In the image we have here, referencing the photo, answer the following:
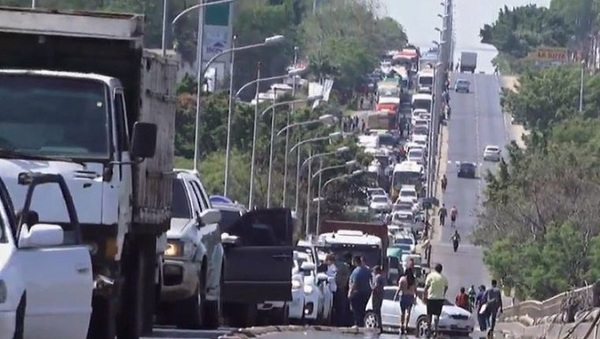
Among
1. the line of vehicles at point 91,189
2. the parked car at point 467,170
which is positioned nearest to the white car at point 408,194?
the parked car at point 467,170

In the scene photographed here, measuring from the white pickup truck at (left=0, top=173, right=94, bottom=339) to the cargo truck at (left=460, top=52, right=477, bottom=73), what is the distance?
179 meters

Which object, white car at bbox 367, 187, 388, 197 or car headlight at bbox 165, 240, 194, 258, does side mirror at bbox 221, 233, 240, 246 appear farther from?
white car at bbox 367, 187, 388, 197

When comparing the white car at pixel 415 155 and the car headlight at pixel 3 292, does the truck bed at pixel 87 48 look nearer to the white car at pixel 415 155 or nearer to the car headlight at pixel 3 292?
the car headlight at pixel 3 292

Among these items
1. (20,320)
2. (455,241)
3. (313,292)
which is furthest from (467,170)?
(20,320)

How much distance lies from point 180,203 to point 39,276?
892cm

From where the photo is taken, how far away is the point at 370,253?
55.0 metres

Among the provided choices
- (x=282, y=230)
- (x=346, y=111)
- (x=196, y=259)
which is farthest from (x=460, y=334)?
(x=346, y=111)

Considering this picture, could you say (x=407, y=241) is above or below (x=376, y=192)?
below

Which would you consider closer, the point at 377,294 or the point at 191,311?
the point at 191,311

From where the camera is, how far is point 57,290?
14641 mm

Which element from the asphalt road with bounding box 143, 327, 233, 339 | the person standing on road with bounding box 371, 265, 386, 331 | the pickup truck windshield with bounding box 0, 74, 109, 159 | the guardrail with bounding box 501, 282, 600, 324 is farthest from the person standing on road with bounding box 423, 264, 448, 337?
the pickup truck windshield with bounding box 0, 74, 109, 159

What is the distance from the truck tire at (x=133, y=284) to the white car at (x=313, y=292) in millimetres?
13513

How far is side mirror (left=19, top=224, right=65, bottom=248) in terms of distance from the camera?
1416cm

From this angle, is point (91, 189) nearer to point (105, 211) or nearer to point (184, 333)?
point (105, 211)
